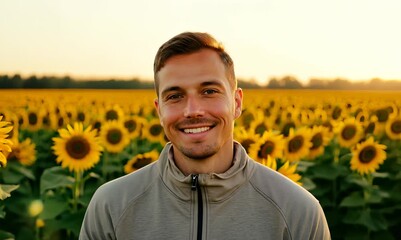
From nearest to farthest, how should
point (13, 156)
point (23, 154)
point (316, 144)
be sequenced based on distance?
point (316, 144), point (13, 156), point (23, 154)

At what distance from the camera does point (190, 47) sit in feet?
11.2

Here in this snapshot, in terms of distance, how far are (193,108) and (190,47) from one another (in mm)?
345

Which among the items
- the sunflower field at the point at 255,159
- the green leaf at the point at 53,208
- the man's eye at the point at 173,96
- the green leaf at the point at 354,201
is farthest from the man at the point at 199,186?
the green leaf at the point at 354,201

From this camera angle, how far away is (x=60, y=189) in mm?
7570

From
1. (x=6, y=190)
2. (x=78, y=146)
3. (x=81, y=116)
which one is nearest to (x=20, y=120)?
(x=81, y=116)

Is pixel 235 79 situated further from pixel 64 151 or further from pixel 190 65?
pixel 64 151

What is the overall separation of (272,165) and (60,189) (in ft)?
10.4

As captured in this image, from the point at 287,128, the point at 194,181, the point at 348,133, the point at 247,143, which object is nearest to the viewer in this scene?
the point at 194,181

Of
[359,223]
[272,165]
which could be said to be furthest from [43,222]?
[359,223]

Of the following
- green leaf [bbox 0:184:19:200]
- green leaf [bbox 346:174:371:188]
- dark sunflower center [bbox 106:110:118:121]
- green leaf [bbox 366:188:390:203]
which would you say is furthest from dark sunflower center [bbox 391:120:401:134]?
green leaf [bbox 0:184:19:200]

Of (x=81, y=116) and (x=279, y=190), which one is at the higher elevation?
(x=279, y=190)

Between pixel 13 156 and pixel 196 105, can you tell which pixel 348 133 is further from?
pixel 196 105

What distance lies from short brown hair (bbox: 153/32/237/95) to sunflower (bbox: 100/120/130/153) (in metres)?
6.00

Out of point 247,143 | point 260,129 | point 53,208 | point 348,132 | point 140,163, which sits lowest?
point 53,208
